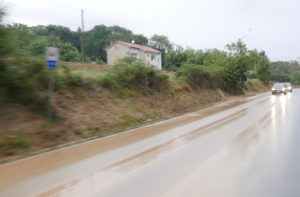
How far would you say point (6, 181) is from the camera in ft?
18.6

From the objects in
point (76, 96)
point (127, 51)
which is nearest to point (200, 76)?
point (76, 96)

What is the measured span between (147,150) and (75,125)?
13.5 ft

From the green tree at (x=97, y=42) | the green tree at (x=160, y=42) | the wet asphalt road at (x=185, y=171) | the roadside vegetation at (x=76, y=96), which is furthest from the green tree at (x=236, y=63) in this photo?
the green tree at (x=160, y=42)

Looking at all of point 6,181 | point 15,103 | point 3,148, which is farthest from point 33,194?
point 15,103

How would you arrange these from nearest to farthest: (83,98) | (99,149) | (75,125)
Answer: (99,149) < (75,125) < (83,98)

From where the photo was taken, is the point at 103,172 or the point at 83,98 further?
the point at 83,98

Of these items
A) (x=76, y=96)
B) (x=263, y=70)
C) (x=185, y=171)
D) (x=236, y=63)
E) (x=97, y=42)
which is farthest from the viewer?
(x=97, y=42)

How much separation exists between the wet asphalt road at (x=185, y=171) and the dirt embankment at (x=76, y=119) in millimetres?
2447

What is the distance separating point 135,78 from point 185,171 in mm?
13475

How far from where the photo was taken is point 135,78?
1900cm

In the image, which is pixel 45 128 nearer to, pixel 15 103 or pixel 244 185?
pixel 15 103

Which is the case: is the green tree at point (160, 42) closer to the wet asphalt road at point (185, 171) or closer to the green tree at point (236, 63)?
the green tree at point (236, 63)

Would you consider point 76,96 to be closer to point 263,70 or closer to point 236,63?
point 236,63

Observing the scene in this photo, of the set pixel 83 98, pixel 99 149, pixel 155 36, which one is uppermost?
pixel 155 36
